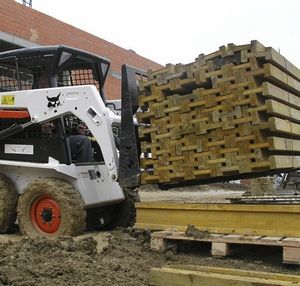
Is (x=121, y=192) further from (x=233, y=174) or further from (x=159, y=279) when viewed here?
(x=159, y=279)

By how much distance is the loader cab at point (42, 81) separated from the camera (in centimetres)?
723

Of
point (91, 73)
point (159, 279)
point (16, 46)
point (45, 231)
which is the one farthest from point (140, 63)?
point (159, 279)

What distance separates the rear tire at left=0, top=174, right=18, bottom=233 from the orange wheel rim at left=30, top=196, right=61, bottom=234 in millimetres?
429

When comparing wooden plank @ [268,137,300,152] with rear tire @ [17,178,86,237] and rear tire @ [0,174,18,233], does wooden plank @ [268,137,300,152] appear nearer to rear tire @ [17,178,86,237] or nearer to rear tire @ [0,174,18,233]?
rear tire @ [17,178,86,237]

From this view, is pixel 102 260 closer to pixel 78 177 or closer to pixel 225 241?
pixel 225 241

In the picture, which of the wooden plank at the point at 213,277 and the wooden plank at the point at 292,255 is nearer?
the wooden plank at the point at 213,277

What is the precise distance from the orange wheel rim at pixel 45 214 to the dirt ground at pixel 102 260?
0.88 m

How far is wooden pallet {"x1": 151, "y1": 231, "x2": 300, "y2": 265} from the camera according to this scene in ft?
15.6

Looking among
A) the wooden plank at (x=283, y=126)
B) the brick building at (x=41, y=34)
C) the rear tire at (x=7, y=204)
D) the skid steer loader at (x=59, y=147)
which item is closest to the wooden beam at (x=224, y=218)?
the skid steer loader at (x=59, y=147)

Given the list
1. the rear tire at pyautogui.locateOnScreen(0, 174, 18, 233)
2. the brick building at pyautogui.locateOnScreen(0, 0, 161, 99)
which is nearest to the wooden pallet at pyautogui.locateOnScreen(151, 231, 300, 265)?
the rear tire at pyautogui.locateOnScreen(0, 174, 18, 233)

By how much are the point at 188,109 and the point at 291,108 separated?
47.5 inches

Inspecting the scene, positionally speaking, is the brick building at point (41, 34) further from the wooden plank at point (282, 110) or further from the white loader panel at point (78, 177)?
the wooden plank at point (282, 110)

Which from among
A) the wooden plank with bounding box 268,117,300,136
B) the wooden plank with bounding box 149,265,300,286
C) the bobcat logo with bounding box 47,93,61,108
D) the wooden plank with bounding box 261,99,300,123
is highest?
the bobcat logo with bounding box 47,93,61,108

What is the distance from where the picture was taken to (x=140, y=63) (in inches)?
1004
